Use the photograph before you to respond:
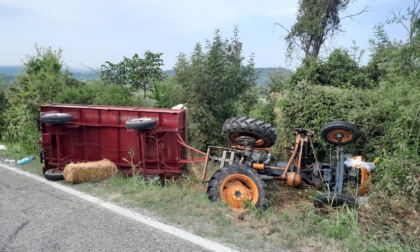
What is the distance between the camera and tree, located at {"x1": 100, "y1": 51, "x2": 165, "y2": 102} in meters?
13.3

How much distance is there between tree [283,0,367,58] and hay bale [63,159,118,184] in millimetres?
13056

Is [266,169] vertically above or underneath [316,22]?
underneath

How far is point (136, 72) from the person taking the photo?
13.4m

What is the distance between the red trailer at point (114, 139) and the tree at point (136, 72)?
19.9ft

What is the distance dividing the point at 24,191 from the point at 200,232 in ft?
11.6

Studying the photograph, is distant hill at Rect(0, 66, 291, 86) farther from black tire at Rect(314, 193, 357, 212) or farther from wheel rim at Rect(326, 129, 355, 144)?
black tire at Rect(314, 193, 357, 212)

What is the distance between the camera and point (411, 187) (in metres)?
4.72

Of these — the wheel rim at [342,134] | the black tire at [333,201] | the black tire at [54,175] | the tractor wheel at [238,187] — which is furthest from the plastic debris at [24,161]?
the wheel rim at [342,134]

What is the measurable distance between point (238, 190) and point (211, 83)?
309 inches

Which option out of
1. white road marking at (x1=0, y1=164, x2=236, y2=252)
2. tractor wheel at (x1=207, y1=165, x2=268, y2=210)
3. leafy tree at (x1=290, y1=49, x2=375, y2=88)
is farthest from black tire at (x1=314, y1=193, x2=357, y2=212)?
leafy tree at (x1=290, y1=49, x2=375, y2=88)

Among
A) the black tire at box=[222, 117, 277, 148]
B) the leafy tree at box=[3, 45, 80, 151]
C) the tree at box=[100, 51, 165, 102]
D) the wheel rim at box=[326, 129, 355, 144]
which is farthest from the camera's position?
the tree at box=[100, 51, 165, 102]

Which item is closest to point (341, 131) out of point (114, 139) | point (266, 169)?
point (266, 169)

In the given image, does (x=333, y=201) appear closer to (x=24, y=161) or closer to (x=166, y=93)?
(x=24, y=161)

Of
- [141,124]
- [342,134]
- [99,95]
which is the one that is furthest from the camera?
[99,95]
